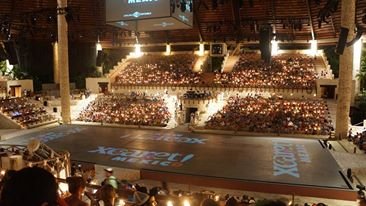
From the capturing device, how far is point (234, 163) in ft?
37.0

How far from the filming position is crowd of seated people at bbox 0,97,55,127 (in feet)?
61.1

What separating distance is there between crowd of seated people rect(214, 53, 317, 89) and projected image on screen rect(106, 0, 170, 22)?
9927 mm

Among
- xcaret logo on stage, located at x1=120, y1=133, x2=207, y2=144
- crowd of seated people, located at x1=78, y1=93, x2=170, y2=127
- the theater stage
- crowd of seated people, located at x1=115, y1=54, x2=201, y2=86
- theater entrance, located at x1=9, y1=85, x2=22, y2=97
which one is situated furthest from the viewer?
crowd of seated people, located at x1=115, y1=54, x2=201, y2=86

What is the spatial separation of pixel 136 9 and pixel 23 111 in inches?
385

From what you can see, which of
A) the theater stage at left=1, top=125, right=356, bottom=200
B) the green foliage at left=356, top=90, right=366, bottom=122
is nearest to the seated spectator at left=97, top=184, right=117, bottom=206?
the theater stage at left=1, top=125, right=356, bottom=200

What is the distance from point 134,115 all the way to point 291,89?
982 centimetres

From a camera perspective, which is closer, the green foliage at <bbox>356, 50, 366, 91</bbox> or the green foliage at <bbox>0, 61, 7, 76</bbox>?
the green foliage at <bbox>356, 50, 366, 91</bbox>

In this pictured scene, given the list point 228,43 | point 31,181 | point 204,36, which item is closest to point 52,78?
point 204,36

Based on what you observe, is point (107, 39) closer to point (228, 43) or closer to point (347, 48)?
point (228, 43)

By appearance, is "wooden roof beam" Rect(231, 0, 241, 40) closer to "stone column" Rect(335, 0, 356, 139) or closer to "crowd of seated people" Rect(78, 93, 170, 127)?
"crowd of seated people" Rect(78, 93, 170, 127)

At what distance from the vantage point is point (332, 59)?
84.0 ft

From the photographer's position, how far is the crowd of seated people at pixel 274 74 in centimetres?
2208

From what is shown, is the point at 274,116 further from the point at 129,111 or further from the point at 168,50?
the point at 168,50

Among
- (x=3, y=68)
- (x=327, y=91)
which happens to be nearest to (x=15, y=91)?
(x=3, y=68)
